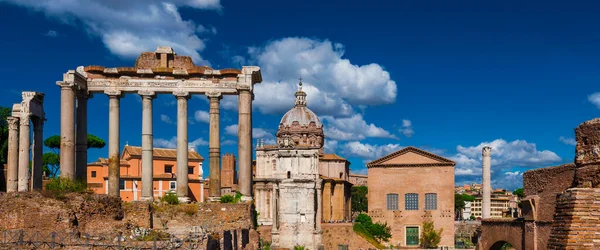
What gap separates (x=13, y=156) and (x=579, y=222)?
28.4 meters

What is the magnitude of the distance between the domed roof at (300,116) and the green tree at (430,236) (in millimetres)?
23214

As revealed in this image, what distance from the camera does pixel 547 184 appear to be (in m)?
20.3

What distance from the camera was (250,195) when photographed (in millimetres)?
29500

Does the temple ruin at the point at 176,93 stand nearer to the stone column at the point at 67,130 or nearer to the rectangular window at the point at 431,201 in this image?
the stone column at the point at 67,130

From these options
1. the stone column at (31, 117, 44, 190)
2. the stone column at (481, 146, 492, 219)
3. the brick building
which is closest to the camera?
the stone column at (31, 117, 44, 190)

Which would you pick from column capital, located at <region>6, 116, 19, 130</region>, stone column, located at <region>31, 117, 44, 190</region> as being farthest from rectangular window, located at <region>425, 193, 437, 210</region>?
column capital, located at <region>6, 116, 19, 130</region>

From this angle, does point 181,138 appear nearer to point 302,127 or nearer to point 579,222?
point 579,222

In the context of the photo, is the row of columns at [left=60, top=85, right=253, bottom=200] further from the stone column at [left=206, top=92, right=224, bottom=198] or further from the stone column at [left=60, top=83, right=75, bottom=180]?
the stone column at [left=60, top=83, right=75, bottom=180]

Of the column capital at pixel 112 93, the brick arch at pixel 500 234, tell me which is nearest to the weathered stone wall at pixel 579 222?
the brick arch at pixel 500 234

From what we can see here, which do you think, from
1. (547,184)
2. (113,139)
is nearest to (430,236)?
(113,139)

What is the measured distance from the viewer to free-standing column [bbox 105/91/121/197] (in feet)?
96.3

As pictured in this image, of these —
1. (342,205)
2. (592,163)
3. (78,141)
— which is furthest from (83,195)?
(342,205)

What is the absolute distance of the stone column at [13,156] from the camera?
31.5 m

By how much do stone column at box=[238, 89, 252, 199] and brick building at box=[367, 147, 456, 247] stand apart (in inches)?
1343
